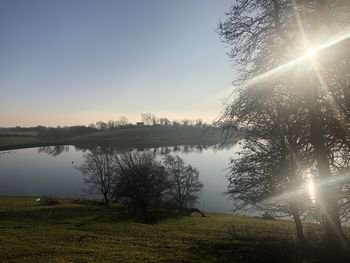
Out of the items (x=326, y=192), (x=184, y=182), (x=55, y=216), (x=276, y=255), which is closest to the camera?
(x=326, y=192)

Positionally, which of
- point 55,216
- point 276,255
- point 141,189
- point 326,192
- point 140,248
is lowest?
point 55,216

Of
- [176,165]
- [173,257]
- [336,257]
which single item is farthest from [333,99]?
[176,165]

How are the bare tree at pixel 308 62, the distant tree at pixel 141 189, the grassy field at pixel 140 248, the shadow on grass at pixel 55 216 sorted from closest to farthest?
the bare tree at pixel 308 62, the grassy field at pixel 140 248, the shadow on grass at pixel 55 216, the distant tree at pixel 141 189

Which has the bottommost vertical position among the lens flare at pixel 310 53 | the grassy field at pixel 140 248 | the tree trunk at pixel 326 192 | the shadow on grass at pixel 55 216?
the shadow on grass at pixel 55 216

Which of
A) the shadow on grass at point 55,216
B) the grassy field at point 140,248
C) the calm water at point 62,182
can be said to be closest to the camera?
the grassy field at point 140,248

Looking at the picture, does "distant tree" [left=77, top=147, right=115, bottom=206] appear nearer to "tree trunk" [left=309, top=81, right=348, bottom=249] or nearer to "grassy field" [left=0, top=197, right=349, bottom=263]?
"grassy field" [left=0, top=197, right=349, bottom=263]

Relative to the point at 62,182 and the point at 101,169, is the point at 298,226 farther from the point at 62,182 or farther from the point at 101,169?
the point at 62,182

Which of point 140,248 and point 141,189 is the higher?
point 141,189

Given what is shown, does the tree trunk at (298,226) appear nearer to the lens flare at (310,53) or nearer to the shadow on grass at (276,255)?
the shadow on grass at (276,255)

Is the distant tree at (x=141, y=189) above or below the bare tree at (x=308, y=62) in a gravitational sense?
below

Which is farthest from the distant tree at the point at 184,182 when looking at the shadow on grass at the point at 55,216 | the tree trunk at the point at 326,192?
the tree trunk at the point at 326,192

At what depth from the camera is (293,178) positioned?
55.6 feet

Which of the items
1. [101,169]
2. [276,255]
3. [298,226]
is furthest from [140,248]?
[101,169]

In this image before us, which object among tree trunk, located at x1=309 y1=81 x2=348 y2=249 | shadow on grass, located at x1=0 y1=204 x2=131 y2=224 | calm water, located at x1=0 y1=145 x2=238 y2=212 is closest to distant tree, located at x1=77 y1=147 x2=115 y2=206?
calm water, located at x1=0 y1=145 x2=238 y2=212
